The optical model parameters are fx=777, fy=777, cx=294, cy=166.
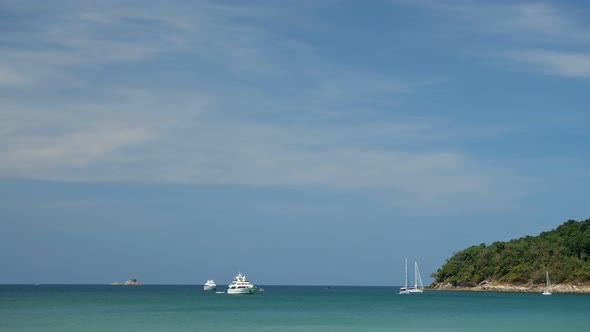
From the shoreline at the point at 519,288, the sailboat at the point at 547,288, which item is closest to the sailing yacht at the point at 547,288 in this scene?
the sailboat at the point at 547,288

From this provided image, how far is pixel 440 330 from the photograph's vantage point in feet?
202

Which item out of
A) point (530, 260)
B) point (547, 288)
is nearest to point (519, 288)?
point (530, 260)

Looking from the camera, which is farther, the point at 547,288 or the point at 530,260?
the point at 530,260

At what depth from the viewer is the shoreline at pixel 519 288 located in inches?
6137

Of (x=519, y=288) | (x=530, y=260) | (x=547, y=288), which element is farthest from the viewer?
(x=530, y=260)

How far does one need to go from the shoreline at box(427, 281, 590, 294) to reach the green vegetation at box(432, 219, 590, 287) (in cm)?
100

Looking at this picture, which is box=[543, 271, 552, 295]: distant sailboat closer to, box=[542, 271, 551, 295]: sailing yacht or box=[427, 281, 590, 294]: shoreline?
box=[542, 271, 551, 295]: sailing yacht

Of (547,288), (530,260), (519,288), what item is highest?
(530,260)

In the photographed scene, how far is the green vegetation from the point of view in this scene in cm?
16075

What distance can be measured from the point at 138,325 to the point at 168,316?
1554 centimetres

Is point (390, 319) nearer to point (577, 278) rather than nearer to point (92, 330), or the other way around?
point (92, 330)

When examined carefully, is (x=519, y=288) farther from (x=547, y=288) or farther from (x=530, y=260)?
(x=547, y=288)

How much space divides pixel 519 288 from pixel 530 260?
6667mm

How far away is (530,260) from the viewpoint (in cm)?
17150
